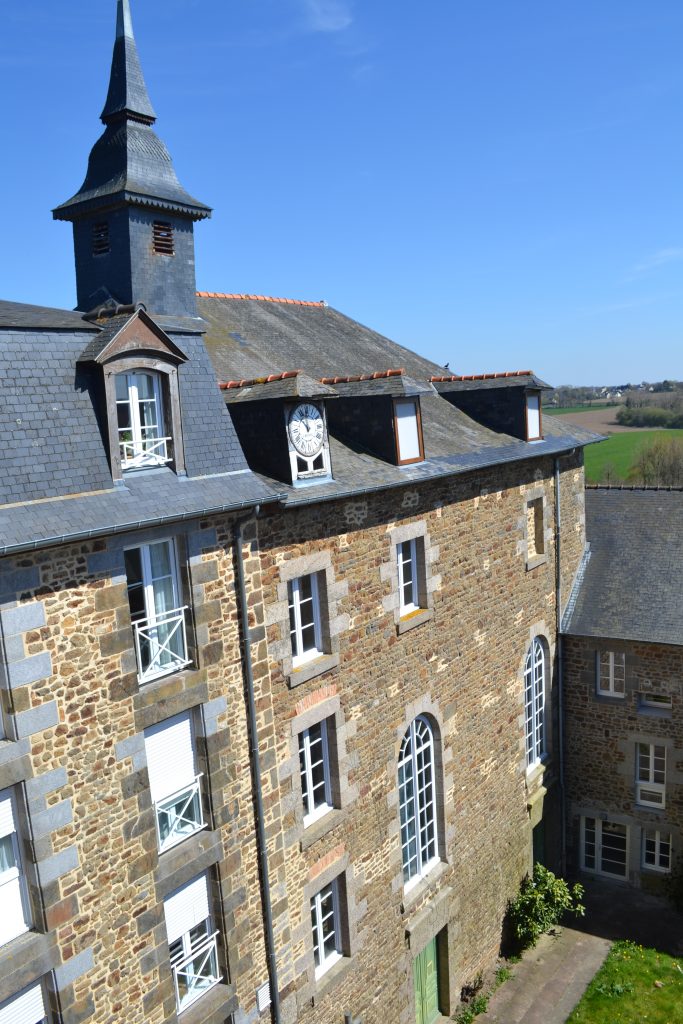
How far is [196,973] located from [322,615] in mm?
4647

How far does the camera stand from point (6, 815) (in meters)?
7.46

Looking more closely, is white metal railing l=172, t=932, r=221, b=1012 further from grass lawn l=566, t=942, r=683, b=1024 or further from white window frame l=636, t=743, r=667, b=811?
white window frame l=636, t=743, r=667, b=811

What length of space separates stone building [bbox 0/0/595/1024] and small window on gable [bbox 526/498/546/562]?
0.58 meters

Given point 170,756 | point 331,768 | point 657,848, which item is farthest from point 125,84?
point 657,848

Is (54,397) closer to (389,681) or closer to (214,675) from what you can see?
(214,675)

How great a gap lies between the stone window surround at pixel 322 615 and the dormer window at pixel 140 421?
2477mm

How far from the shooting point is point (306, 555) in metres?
11.0

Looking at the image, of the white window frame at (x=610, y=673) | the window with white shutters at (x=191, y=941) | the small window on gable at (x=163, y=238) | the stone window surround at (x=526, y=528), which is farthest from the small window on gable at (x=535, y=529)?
the window with white shutters at (x=191, y=941)

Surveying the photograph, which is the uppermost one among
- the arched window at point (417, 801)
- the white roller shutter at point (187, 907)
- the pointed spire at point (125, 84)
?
the pointed spire at point (125, 84)

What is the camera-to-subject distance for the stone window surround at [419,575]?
12695mm

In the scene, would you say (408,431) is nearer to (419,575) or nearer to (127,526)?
(419,575)

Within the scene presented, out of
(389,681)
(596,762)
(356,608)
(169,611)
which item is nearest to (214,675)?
(169,611)

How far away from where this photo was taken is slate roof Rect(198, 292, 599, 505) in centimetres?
1234

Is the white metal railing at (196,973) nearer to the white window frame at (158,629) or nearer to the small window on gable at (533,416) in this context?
the white window frame at (158,629)
